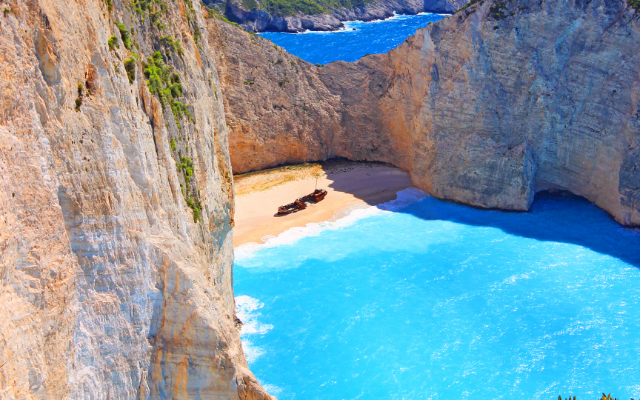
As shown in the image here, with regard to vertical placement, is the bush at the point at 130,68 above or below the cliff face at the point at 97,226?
above

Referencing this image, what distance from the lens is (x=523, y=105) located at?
33.7 m

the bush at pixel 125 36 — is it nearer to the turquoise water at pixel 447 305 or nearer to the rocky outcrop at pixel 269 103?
the turquoise water at pixel 447 305

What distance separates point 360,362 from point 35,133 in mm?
15073

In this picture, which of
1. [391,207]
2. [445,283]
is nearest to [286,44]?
[391,207]

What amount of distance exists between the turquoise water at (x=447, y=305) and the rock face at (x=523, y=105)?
7.15 ft

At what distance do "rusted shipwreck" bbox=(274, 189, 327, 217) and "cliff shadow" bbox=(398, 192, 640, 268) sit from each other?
5.60 metres

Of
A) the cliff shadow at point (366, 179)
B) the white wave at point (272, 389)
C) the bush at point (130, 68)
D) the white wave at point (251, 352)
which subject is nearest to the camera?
the bush at point (130, 68)

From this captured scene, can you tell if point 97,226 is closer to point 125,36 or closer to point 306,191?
point 125,36

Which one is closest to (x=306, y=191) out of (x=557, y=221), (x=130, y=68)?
(x=557, y=221)

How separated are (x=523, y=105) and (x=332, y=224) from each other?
14601 millimetres

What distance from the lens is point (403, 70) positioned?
37812mm

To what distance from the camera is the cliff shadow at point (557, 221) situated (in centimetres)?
2962

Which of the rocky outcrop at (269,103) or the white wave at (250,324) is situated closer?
the white wave at (250,324)

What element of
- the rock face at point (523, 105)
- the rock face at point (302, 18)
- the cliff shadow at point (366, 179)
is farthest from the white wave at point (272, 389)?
the rock face at point (302, 18)
